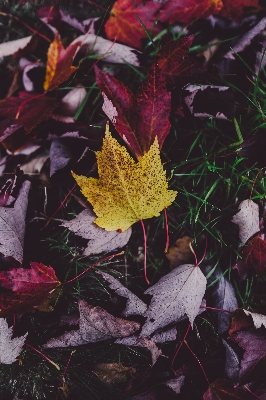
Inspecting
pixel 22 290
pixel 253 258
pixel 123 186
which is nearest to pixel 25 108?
pixel 123 186

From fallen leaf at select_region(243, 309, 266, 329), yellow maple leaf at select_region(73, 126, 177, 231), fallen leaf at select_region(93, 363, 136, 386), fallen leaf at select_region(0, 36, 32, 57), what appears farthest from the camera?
fallen leaf at select_region(0, 36, 32, 57)

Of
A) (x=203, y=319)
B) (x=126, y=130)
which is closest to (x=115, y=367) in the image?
(x=203, y=319)

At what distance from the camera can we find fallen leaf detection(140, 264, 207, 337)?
1.12 meters

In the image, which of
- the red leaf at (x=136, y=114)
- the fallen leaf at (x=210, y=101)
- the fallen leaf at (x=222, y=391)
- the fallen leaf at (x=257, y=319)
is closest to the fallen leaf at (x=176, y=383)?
the fallen leaf at (x=222, y=391)

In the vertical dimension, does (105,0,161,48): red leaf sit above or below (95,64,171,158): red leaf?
above

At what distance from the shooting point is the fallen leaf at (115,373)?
4.09 feet

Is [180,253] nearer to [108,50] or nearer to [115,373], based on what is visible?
[115,373]

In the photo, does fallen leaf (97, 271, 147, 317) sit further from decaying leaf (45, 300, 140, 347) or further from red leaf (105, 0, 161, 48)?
red leaf (105, 0, 161, 48)

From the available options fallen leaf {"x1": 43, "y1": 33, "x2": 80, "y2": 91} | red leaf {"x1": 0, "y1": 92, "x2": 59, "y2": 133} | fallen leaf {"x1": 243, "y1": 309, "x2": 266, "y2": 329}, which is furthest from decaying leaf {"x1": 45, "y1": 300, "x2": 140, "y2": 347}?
fallen leaf {"x1": 43, "y1": 33, "x2": 80, "y2": 91}

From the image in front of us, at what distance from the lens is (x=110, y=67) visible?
137 centimetres

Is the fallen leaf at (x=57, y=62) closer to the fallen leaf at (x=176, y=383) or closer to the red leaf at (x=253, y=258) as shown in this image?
the red leaf at (x=253, y=258)

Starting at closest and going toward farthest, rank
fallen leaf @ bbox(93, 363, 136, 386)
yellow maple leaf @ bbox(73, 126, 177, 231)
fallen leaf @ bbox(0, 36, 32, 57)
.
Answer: yellow maple leaf @ bbox(73, 126, 177, 231) → fallen leaf @ bbox(93, 363, 136, 386) → fallen leaf @ bbox(0, 36, 32, 57)

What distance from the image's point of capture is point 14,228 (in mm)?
1194

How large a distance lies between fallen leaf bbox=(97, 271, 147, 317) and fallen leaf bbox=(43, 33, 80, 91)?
26.4 inches
